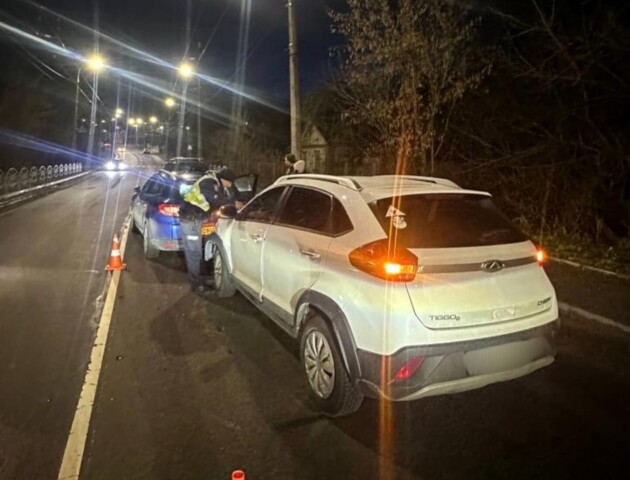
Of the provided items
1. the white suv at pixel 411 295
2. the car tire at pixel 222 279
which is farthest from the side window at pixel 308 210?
the car tire at pixel 222 279

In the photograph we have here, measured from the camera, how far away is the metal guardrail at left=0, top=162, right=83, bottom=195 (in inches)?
794

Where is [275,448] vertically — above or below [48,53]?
below

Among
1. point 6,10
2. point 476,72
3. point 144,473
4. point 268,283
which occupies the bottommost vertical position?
point 144,473

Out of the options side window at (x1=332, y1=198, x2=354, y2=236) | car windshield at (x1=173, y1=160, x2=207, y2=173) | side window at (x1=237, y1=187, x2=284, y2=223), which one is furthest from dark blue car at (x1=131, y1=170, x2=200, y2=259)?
car windshield at (x1=173, y1=160, x2=207, y2=173)

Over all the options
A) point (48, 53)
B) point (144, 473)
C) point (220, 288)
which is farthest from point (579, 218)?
point (48, 53)

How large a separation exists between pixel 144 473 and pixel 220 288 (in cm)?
359

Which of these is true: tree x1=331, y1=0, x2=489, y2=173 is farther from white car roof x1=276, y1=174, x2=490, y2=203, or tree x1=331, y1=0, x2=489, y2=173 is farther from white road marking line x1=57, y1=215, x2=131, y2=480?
white road marking line x1=57, y1=215, x2=131, y2=480

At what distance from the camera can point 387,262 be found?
11.2 ft

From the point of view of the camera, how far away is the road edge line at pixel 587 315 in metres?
5.51

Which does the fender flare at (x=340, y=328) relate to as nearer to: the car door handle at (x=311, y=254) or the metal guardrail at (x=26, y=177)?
the car door handle at (x=311, y=254)

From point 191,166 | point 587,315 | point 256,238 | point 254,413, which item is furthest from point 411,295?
point 191,166

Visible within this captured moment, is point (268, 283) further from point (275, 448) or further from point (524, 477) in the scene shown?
point (524, 477)

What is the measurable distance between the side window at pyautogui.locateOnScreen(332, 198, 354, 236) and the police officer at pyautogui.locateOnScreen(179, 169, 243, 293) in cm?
329

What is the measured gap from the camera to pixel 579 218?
9047mm
